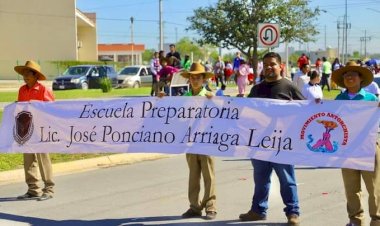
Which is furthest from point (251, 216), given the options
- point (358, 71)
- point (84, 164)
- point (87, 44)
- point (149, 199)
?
point (87, 44)

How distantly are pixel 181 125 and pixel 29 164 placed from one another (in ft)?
7.53

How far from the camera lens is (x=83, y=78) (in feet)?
105

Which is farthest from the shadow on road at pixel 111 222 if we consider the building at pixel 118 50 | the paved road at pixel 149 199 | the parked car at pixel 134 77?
the building at pixel 118 50

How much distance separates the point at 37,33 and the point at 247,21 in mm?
31693

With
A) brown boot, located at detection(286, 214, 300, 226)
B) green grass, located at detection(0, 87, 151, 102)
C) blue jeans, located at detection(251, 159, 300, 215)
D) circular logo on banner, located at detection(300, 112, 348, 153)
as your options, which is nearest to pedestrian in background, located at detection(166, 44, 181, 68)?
green grass, located at detection(0, 87, 151, 102)

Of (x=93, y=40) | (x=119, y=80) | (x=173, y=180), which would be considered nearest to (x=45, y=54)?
(x=93, y=40)

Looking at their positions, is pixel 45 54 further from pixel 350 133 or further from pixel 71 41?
pixel 350 133

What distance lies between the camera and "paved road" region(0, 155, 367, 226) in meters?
6.73

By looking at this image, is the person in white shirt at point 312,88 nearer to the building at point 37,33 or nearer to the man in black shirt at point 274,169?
the man in black shirt at point 274,169

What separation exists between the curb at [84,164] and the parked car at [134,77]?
72.4 ft

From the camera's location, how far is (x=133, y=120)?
723 cm

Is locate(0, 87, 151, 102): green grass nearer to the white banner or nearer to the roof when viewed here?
the white banner

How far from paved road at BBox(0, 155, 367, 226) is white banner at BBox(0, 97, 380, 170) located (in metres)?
0.74

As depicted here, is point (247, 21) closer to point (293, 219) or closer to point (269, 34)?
point (269, 34)
